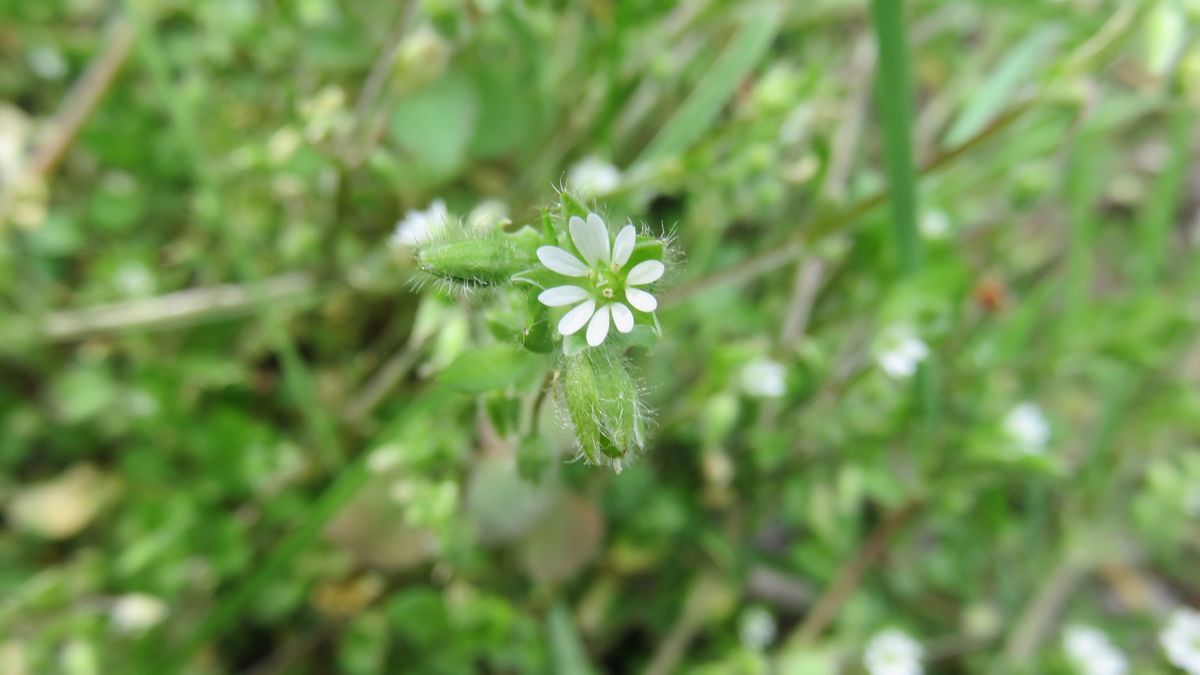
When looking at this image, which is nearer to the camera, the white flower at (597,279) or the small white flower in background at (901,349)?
the white flower at (597,279)

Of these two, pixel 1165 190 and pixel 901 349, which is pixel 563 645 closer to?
pixel 901 349

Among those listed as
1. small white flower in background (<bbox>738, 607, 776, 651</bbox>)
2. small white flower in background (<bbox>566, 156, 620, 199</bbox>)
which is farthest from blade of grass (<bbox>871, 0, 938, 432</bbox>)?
small white flower in background (<bbox>738, 607, 776, 651</bbox>)

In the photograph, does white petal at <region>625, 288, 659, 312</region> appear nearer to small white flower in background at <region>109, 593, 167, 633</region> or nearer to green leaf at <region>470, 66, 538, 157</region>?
green leaf at <region>470, 66, 538, 157</region>

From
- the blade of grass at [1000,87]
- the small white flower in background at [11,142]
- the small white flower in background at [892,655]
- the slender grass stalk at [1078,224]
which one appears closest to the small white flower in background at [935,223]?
the blade of grass at [1000,87]

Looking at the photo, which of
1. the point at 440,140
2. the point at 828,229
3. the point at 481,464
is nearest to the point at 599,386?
the point at 481,464

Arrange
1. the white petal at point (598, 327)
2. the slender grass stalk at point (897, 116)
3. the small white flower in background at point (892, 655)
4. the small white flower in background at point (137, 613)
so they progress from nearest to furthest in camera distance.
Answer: the white petal at point (598, 327), the slender grass stalk at point (897, 116), the small white flower in background at point (137, 613), the small white flower in background at point (892, 655)

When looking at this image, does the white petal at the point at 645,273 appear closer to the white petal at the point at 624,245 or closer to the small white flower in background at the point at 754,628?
the white petal at the point at 624,245

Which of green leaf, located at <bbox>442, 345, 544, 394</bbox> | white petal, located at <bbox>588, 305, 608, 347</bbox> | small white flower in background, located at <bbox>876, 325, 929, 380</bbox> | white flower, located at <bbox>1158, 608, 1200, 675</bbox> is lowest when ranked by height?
white flower, located at <bbox>1158, 608, 1200, 675</bbox>
